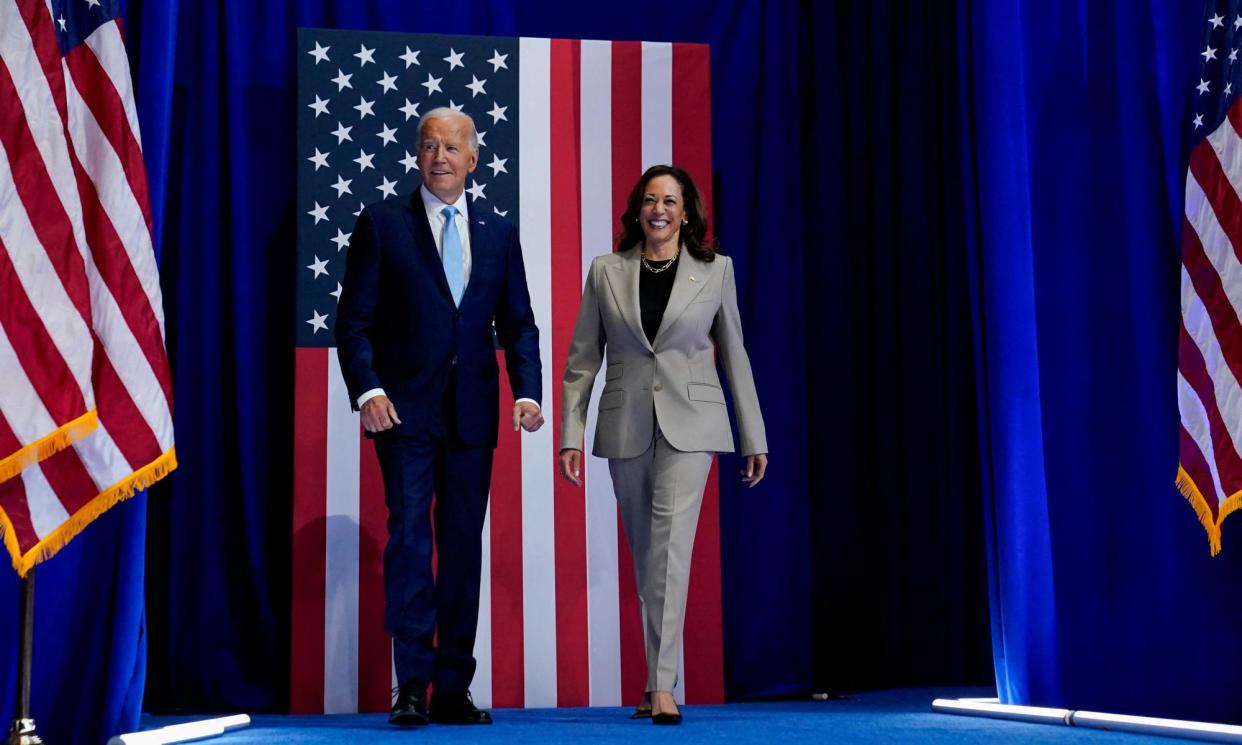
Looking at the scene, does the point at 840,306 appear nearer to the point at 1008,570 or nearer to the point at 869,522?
the point at 869,522

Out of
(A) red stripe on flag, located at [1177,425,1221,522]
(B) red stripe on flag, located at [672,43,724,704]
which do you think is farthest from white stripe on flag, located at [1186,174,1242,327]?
(B) red stripe on flag, located at [672,43,724,704]

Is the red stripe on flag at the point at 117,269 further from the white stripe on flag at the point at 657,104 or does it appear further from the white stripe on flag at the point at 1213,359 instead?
the white stripe on flag at the point at 1213,359

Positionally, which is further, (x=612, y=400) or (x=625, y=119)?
(x=625, y=119)

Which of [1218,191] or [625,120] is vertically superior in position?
[625,120]

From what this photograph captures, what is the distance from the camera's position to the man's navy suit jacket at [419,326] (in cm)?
369

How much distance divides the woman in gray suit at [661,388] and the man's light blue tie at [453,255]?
411 mm

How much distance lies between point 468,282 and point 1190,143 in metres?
2.12

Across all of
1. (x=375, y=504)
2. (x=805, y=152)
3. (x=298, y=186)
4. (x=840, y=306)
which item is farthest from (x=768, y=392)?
(x=298, y=186)

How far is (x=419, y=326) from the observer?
3732mm

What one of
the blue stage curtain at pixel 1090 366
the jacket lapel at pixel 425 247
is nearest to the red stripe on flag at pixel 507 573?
the jacket lapel at pixel 425 247

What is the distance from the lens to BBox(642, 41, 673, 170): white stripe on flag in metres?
4.85

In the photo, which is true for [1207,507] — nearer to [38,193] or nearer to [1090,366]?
[1090,366]

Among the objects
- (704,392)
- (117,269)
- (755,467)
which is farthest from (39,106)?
(755,467)

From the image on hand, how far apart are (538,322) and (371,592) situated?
3.37 ft
